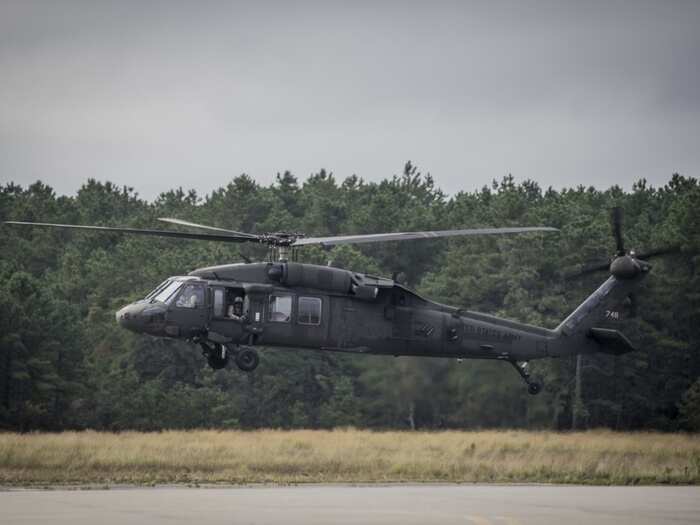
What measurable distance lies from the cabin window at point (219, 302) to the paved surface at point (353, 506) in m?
4.68

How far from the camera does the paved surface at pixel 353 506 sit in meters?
24.2

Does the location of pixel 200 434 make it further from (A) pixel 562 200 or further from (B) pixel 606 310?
(A) pixel 562 200

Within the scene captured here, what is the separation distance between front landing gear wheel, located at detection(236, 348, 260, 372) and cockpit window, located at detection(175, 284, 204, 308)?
1616 millimetres

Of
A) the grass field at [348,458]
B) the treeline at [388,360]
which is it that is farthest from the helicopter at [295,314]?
the treeline at [388,360]

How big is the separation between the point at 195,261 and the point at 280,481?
40849 mm

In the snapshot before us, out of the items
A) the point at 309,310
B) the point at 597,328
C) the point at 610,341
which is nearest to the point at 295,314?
the point at 309,310

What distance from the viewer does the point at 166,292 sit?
112ft

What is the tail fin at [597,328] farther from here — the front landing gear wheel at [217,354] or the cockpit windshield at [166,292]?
the cockpit windshield at [166,292]

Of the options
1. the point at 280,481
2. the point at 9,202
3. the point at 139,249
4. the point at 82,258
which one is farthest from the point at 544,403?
the point at 9,202

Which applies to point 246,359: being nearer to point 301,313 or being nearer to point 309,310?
point 301,313

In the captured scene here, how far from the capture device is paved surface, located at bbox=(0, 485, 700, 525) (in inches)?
952

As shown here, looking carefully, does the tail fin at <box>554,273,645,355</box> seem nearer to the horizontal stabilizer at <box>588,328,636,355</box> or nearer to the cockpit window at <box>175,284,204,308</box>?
the horizontal stabilizer at <box>588,328,636,355</box>

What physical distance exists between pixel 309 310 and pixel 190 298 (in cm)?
298

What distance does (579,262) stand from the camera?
71.2 m
